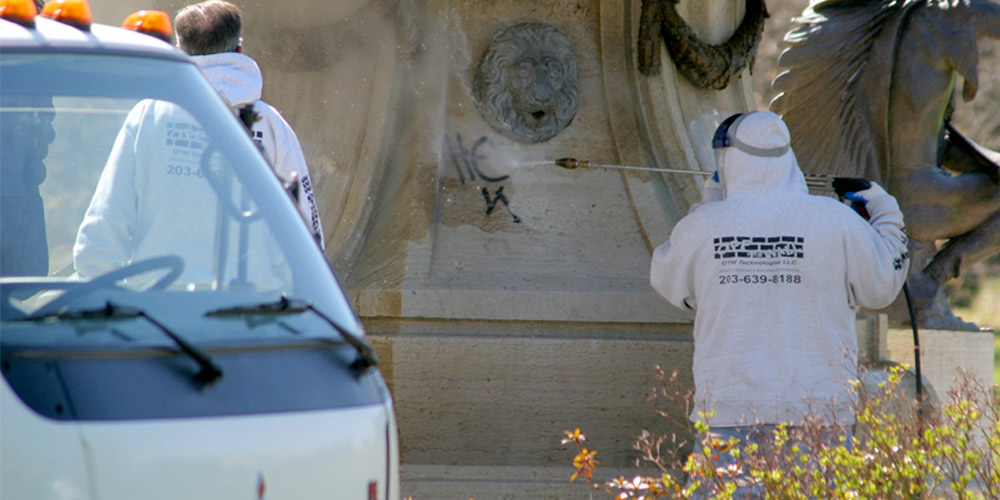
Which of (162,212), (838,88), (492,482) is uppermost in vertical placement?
(838,88)

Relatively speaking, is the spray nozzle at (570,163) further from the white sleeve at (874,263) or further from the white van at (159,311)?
the white van at (159,311)

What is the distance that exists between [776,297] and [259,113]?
66.4 inches

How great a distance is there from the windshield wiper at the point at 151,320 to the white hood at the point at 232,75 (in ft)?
5.16

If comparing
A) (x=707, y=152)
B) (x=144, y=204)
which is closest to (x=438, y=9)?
(x=707, y=152)

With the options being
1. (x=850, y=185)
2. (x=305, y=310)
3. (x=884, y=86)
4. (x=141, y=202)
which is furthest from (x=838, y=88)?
(x=305, y=310)

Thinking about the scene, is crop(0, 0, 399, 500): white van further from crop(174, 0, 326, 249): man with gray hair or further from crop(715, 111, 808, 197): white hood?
crop(715, 111, 808, 197): white hood

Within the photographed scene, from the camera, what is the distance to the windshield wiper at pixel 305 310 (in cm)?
292

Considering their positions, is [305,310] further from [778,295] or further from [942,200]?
[942,200]

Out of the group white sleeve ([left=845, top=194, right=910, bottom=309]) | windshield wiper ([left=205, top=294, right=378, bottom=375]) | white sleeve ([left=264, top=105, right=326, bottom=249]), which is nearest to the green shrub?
white sleeve ([left=845, top=194, right=910, bottom=309])

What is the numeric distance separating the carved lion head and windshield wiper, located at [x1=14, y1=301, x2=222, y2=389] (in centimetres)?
398

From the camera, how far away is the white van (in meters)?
2.54

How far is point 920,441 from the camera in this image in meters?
3.84

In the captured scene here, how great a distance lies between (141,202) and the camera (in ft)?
11.8

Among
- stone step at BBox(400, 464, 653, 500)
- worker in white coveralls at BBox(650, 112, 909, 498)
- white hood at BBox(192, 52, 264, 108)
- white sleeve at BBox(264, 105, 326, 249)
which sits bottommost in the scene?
stone step at BBox(400, 464, 653, 500)
